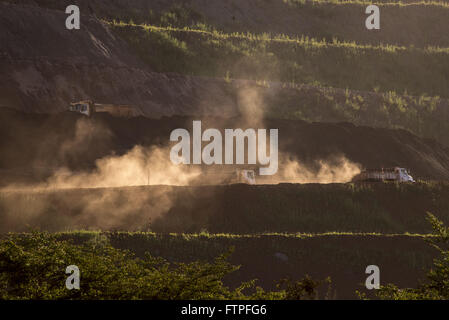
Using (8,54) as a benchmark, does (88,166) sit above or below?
below

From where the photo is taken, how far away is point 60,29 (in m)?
62.6

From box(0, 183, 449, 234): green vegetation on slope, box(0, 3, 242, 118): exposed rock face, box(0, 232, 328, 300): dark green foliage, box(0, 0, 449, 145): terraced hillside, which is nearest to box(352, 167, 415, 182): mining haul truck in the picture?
box(0, 183, 449, 234): green vegetation on slope

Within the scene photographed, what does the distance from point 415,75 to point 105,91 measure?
141ft

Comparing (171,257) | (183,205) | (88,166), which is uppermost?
(88,166)

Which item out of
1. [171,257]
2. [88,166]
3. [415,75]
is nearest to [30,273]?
[171,257]

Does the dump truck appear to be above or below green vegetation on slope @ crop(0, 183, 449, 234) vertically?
above

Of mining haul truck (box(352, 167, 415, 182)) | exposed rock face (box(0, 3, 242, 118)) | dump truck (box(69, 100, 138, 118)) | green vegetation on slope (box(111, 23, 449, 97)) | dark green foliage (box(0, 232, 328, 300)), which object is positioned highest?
green vegetation on slope (box(111, 23, 449, 97))

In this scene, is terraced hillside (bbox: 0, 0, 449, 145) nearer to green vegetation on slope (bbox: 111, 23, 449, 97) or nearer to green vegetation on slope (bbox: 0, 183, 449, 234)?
green vegetation on slope (bbox: 111, 23, 449, 97)

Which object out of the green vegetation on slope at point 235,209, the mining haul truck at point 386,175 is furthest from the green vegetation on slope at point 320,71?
the green vegetation on slope at point 235,209

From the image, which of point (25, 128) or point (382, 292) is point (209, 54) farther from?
point (382, 292)

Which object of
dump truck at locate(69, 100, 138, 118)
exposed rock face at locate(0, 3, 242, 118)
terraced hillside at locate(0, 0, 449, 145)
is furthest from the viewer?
terraced hillside at locate(0, 0, 449, 145)

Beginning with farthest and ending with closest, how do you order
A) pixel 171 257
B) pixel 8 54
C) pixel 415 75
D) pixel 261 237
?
1. pixel 415 75
2. pixel 8 54
3. pixel 261 237
4. pixel 171 257

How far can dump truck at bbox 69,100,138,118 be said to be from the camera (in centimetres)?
5372

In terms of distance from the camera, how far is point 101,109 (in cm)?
5553
